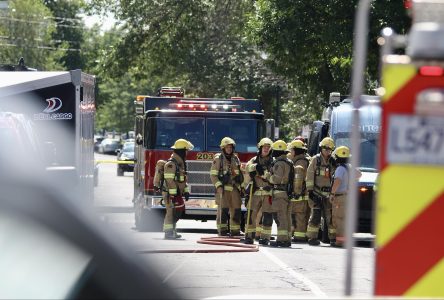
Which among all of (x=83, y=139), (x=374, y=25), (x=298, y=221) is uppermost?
(x=374, y=25)

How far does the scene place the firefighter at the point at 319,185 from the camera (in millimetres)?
20625

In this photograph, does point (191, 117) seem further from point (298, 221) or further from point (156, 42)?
point (156, 42)

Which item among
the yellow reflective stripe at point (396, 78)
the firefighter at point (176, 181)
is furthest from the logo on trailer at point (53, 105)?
the yellow reflective stripe at point (396, 78)

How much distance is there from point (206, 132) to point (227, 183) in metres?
2.37

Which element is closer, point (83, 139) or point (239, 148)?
point (83, 139)

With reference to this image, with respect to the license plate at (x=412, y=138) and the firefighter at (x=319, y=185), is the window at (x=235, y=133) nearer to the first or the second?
the firefighter at (x=319, y=185)

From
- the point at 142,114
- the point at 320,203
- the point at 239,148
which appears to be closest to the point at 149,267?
the point at 320,203

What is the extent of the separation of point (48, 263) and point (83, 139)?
15562 millimetres

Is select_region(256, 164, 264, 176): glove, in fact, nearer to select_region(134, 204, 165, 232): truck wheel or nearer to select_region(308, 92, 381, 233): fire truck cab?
select_region(308, 92, 381, 233): fire truck cab

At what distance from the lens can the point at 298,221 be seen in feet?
69.2

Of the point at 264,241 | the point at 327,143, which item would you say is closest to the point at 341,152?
the point at 327,143

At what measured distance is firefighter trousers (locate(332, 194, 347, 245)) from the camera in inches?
796

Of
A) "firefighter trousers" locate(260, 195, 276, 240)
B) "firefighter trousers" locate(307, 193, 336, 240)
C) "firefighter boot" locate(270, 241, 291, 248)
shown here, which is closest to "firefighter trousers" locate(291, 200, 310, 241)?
"firefighter trousers" locate(307, 193, 336, 240)

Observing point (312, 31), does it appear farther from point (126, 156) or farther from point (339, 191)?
point (126, 156)
